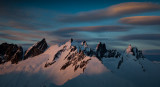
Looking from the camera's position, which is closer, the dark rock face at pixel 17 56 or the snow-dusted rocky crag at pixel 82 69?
the snow-dusted rocky crag at pixel 82 69

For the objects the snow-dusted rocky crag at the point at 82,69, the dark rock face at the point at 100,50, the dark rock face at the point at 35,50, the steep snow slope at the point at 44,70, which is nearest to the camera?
the snow-dusted rocky crag at the point at 82,69

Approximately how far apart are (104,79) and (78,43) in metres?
62.5

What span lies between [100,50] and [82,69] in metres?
34.8

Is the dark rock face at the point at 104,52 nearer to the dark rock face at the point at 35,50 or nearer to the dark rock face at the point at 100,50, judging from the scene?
the dark rock face at the point at 100,50

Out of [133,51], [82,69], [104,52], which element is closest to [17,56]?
[82,69]

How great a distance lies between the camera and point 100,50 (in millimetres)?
145375

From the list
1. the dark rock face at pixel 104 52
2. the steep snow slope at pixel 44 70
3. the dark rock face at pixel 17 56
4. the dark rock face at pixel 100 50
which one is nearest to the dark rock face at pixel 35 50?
the steep snow slope at pixel 44 70

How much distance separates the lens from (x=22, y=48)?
19400 cm

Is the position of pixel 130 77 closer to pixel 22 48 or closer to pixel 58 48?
pixel 58 48

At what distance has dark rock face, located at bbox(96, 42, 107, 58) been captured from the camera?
465 feet

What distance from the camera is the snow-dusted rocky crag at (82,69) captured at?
114 m

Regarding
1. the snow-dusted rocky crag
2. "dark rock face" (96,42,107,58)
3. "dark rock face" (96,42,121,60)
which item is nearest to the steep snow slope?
the snow-dusted rocky crag

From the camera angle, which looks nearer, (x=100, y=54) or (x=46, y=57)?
(x=100, y=54)

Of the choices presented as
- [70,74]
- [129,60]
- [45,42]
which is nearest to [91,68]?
[70,74]
